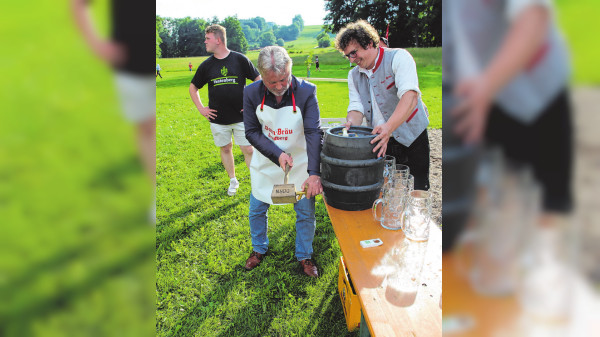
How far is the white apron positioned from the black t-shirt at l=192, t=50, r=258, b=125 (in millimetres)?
1904

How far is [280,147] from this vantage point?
3312 mm

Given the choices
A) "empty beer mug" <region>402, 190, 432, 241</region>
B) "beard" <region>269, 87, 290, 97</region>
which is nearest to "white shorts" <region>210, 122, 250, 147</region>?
"beard" <region>269, 87, 290, 97</region>

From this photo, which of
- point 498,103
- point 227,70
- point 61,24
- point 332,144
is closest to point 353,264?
point 332,144

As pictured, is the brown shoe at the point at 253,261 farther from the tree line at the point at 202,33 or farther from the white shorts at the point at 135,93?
the white shorts at the point at 135,93

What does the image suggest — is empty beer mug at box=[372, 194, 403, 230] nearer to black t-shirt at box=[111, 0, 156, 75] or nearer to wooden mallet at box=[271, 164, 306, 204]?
wooden mallet at box=[271, 164, 306, 204]

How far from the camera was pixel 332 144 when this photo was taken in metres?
2.62

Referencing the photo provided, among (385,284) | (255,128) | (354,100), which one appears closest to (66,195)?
(385,284)

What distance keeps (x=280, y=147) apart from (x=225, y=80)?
2346mm

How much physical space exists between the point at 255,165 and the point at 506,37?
3.26m

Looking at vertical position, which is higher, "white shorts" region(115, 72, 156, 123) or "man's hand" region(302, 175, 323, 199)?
"white shorts" region(115, 72, 156, 123)

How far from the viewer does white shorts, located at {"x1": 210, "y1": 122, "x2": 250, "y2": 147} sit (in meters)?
5.38

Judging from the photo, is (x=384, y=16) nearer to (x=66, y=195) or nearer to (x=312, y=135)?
(x=312, y=135)

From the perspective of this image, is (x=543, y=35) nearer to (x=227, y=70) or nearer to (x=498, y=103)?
(x=498, y=103)

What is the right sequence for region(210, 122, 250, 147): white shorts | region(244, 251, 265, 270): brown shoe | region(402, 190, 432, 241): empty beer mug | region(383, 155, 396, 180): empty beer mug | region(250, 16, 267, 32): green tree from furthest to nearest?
region(250, 16, 267, 32): green tree
region(210, 122, 250, 147): white shorts
region(244, 251, 265, 270): brown shoe
region(383, 155, 396, 180): empty beer mug
region(402, 190, 432, 241): empty beer mug
